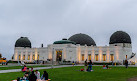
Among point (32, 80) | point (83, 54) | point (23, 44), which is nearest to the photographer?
point (32, 80)

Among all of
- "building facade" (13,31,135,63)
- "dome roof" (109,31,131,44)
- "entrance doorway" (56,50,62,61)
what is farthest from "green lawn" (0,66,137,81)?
"dome roof" (109,31,131,44)

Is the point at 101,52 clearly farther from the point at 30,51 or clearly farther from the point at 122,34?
the point at 30,51

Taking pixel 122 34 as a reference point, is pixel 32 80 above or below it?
below

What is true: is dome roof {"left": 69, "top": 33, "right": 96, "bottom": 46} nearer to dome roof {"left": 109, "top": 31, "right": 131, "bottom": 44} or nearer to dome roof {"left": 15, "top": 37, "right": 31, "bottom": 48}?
dome roof {"left": 109, "top": 31, "right": 131, "bottom": 44}

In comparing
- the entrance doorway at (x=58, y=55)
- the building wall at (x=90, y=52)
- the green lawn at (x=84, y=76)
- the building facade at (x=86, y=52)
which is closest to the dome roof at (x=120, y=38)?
the building facade at (x=86, y=52)

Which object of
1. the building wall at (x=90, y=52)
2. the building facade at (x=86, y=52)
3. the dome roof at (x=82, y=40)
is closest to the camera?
the building wall at (x=90, y=52)

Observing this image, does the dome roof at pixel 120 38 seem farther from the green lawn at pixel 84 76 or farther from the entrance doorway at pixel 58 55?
the green lawn at pixel 84 76

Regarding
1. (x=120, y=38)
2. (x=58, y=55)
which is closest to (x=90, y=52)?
(x=58, y=55)

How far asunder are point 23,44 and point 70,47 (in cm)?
3448

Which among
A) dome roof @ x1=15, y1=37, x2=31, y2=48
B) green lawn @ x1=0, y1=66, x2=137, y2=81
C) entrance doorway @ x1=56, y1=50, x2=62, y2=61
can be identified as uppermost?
dome roof @ x1=15, y1=37, x2=31, y2=48

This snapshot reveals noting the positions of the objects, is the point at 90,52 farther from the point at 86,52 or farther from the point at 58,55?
the point at 58,55

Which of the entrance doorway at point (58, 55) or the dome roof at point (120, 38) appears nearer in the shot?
the entrance doorway at point (58, 55)

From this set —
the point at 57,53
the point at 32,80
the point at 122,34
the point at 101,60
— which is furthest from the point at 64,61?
the point at 32,80

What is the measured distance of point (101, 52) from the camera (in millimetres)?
73000
